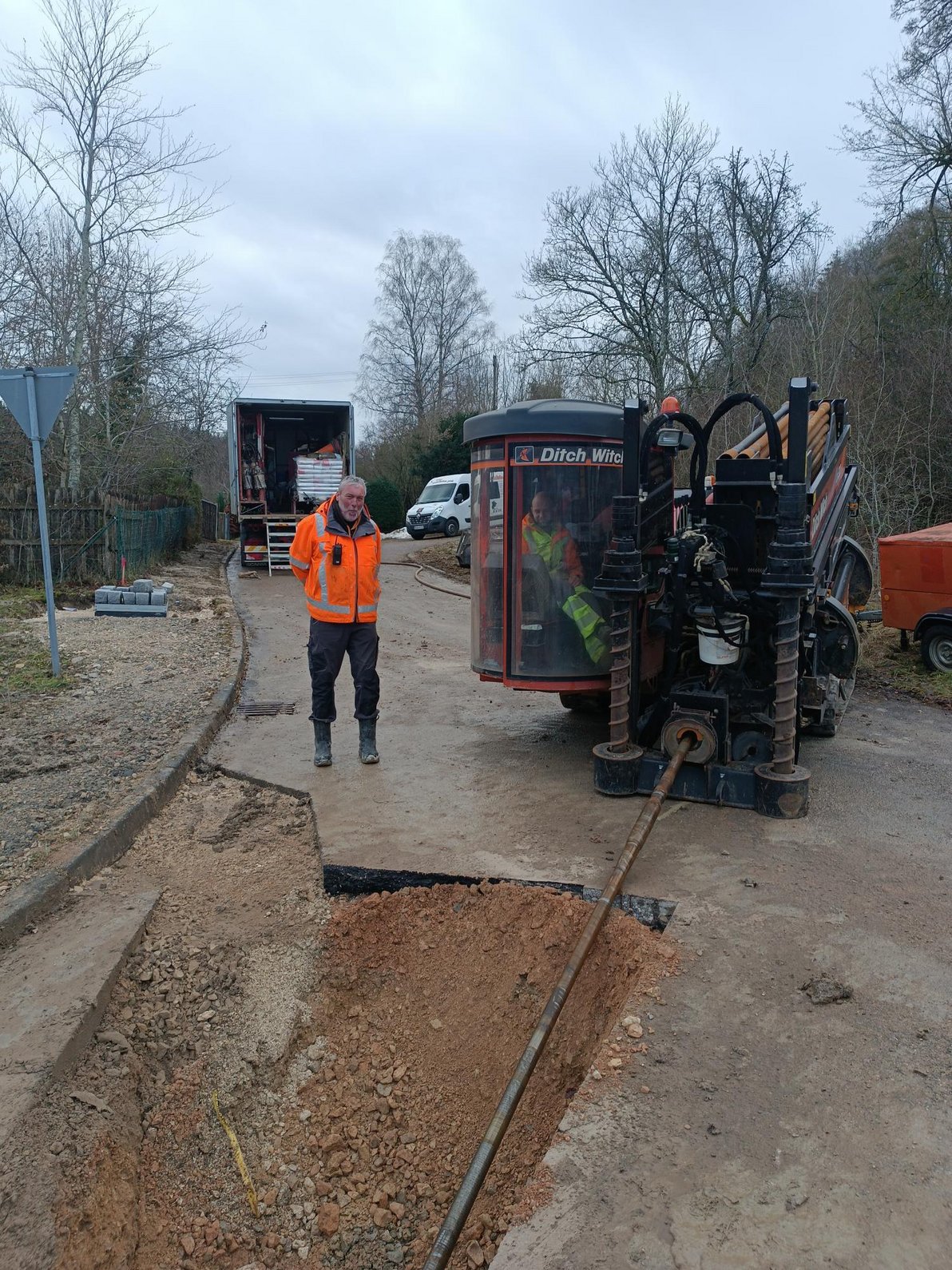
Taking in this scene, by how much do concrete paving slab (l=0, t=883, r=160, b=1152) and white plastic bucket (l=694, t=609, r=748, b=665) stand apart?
330 cm

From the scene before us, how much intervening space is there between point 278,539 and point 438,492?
Answer: 9814 millimetres

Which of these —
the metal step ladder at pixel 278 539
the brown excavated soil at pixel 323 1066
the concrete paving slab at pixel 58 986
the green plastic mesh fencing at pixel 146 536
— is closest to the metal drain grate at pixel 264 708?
the brown excavated soil at pixel 323 1066

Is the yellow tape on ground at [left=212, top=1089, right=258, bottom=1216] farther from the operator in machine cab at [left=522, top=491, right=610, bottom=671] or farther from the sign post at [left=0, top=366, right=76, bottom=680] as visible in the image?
the sign post at [left=0, top=366, right=76, bottom=680]

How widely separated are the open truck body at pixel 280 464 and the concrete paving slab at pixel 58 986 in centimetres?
1546

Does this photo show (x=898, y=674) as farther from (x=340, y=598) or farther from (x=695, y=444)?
(x=340, y=598)

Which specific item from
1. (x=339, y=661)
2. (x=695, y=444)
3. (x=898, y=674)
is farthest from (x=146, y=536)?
(x=695, y=444)

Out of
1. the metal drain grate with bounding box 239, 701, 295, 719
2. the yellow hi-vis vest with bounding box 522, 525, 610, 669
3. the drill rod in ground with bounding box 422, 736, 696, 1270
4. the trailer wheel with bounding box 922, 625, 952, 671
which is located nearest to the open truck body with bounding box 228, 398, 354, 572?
the metal drain grate with bounding box 239, 701, 295, 719

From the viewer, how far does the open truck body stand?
63.8ft

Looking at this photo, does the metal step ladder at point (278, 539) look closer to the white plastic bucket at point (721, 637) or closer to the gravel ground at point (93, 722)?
the gravel ground at point (93, 722)

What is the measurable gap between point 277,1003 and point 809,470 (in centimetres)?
489

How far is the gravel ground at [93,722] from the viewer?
17.1 ft

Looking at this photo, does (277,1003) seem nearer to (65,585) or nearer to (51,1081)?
(51,1081)

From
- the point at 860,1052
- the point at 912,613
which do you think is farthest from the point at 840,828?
the point at 912,613

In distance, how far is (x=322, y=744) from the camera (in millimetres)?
6488
